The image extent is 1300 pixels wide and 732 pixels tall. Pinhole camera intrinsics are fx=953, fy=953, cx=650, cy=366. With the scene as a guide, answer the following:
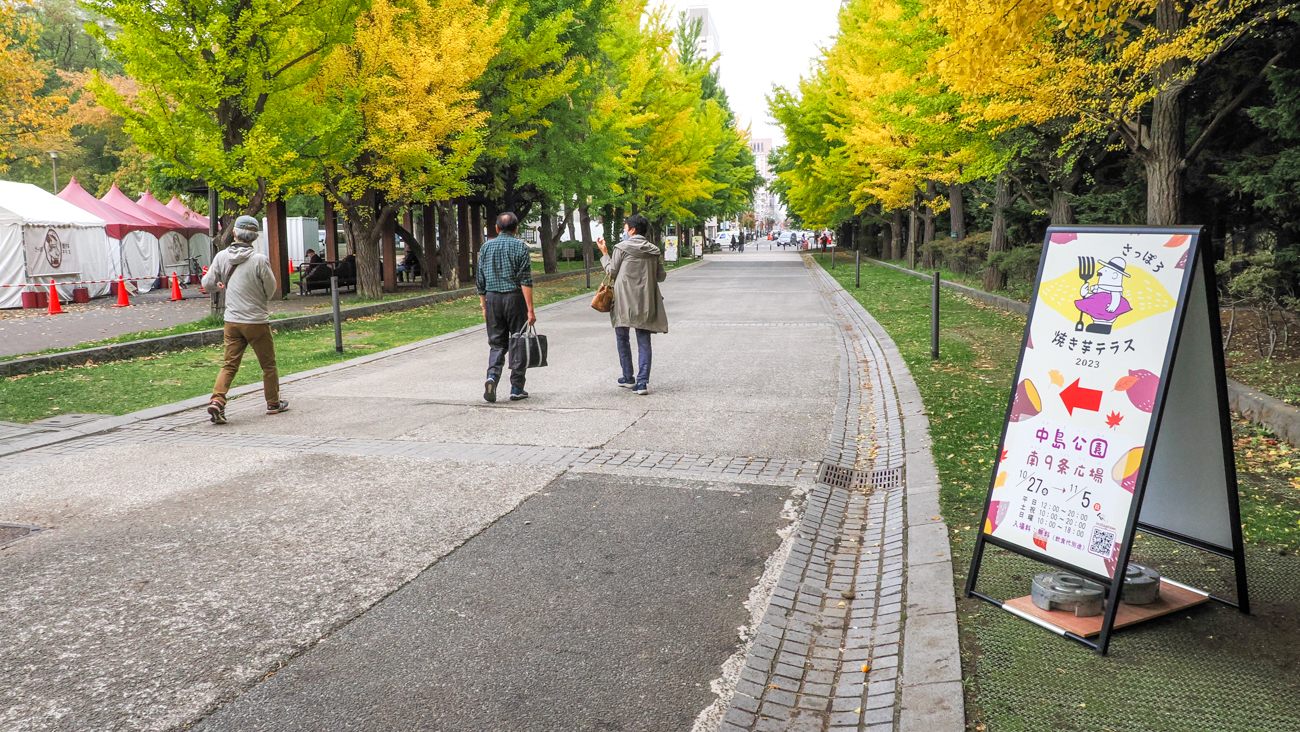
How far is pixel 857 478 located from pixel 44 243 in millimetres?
23259

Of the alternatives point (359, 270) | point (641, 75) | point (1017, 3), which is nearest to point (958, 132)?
point (1017, 3)

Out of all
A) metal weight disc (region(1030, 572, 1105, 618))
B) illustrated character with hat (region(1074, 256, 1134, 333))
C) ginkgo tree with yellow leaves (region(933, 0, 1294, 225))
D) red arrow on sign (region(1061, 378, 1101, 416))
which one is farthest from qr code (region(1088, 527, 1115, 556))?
ginkgo tree with yellow leaves (region(933, 0, 1294, 225))

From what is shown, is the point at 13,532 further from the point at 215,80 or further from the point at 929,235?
the point at 929,235

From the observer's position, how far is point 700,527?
543cm

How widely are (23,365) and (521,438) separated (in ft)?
24.4

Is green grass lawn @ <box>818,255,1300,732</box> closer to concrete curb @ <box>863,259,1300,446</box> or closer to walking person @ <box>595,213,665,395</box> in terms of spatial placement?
concrete curb @ <box>863,259,1300,446</box>

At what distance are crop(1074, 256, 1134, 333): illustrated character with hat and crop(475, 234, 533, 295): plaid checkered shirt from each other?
623 centimetres

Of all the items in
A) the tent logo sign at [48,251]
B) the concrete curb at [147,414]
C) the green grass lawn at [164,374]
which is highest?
the tent logo sign at [48,251]

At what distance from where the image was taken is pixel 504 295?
948cm

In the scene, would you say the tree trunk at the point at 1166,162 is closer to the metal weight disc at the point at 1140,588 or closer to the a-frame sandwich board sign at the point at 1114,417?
the a-frame sandwich board sign at the point at 1114,417

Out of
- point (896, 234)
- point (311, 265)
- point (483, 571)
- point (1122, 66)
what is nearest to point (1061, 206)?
point (1122, 66)

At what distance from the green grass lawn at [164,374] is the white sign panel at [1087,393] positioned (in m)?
8.28

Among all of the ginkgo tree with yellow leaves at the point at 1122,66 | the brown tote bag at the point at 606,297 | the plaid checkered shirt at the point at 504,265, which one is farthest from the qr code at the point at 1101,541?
the ginkgo tree with yellow leaves at the point at 1122,66

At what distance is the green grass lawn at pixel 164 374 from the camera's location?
9.47 meters
